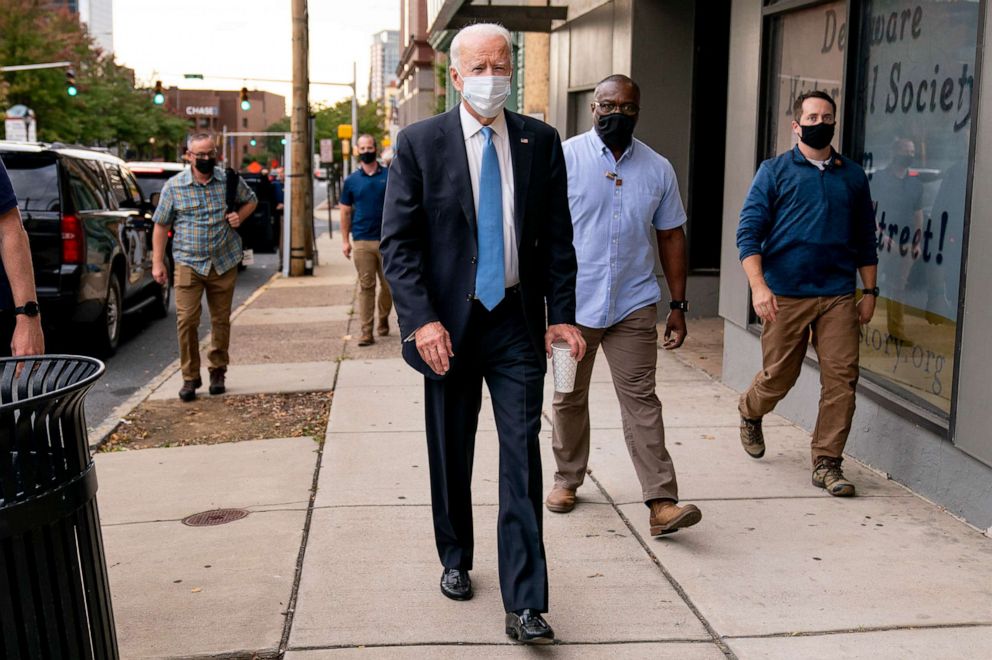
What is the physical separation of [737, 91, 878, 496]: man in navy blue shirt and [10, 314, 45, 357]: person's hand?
3.16 meters

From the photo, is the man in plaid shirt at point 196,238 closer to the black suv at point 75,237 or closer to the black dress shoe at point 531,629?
the black suv at point 75,237

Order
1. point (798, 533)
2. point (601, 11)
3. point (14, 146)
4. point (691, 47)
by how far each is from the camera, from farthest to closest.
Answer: point (601, 11) → point (691, 47) → point (14, 146) → point (798, 533)

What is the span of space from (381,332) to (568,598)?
767 centimetres

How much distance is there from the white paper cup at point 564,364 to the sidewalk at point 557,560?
0.85 m

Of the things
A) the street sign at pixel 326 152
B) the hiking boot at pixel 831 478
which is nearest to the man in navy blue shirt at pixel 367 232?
the hiking boot at pixel 831 478

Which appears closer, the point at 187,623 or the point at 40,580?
the point at 40,580

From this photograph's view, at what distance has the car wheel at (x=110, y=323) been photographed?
11.0 m

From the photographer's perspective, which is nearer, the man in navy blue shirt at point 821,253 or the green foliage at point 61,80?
the man in navy blue shirt at point 821,253

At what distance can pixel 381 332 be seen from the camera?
11867 mm

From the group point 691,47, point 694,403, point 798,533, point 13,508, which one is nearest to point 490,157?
point 13,508

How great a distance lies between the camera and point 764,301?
5.55m

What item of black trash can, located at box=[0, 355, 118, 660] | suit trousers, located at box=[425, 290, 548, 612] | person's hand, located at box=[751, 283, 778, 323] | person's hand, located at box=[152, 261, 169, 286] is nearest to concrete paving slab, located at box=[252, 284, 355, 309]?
person's hand, located at box=[152, 261, 169, 286]

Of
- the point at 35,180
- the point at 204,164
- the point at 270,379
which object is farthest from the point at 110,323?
the point at 204,164

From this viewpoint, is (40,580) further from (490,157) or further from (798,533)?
(798,533)
